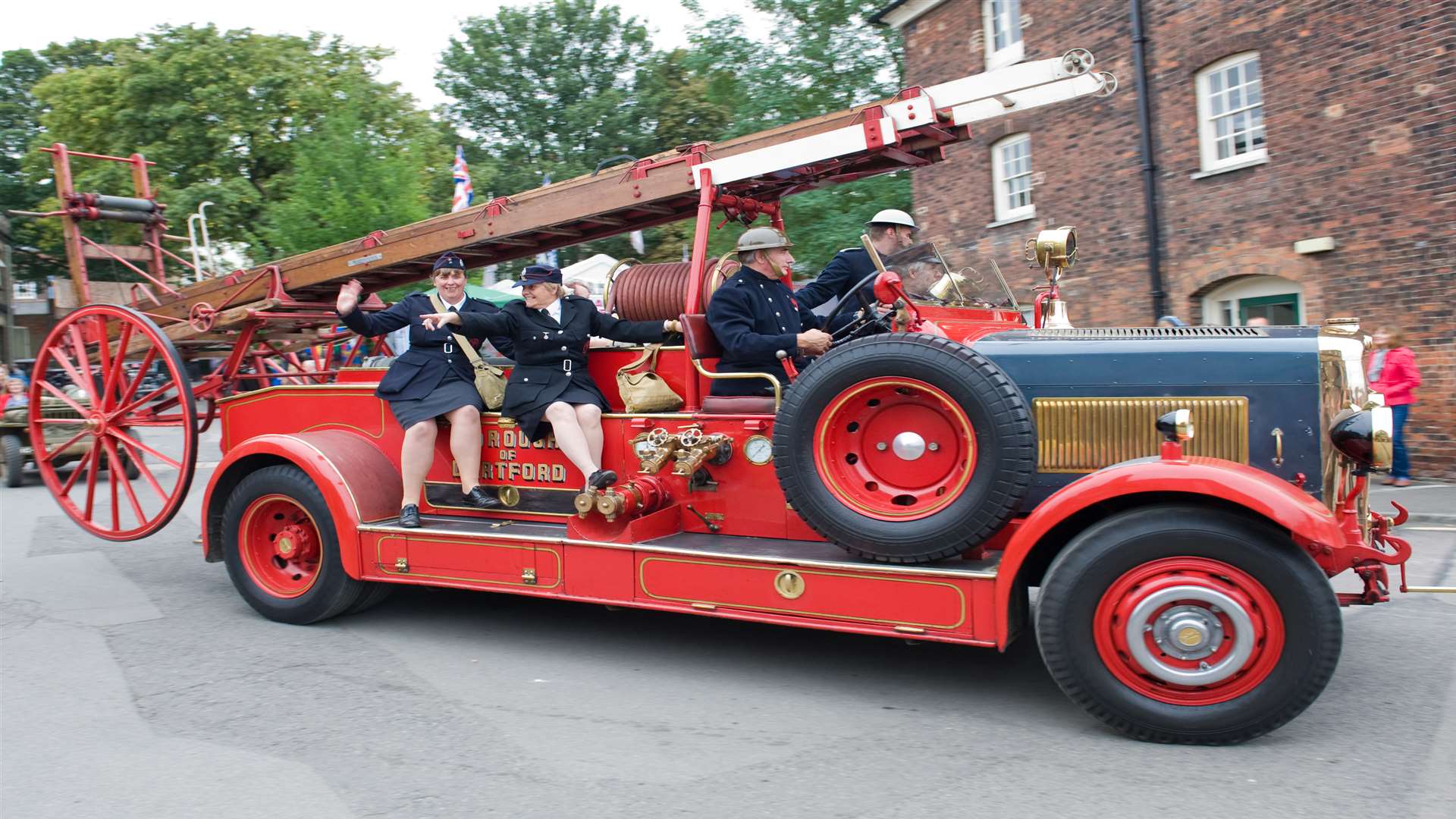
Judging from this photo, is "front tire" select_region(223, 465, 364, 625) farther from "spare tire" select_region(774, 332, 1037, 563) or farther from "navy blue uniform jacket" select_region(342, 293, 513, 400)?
"spare tire" select_region(774, 332, 1037, 563)

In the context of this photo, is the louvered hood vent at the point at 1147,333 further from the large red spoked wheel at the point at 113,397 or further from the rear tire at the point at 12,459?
the rear tire at the point at 12,459

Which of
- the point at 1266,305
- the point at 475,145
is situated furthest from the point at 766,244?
the point at 475,145

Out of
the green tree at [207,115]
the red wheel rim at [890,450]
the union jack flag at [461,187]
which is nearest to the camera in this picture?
the red wheel rim at [890,450]

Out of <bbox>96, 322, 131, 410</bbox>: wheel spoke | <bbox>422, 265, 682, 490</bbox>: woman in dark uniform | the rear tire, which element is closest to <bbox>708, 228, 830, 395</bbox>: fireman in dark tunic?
<bbox>422, 265, 682, 490</bbox>: woman in dark uniform

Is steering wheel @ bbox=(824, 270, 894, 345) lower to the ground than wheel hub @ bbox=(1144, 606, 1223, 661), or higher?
higher

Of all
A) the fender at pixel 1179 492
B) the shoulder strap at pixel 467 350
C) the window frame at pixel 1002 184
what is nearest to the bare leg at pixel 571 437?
the shoulder strap at pixel 467 350

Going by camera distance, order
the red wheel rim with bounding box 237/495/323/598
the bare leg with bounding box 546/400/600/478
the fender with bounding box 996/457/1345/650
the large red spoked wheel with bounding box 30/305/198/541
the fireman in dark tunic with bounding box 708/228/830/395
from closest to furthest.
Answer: the fender with bounding box 996/457/1345/650 → the fireman in dark tunic with bounding box 708/228/830/395 → the bare leg with bounding box 546/400/600/478 → the red wheel rim with bounding box 237/495/323/598 → the large red spoked wheel with bounding box 30/305/198/541

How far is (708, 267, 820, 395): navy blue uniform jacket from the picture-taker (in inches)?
186

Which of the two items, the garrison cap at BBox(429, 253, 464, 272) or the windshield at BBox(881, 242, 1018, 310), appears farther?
the garrison cap at BBox(429, 253, 464, 272)

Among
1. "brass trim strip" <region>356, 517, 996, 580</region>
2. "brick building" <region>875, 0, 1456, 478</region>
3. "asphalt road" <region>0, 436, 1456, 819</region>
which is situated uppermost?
"brick building" <region>875, 0, 1456, 478</region>

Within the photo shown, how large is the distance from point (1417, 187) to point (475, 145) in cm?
3213

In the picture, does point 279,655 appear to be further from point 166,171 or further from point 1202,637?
point 166,171

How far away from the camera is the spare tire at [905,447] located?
3.76m

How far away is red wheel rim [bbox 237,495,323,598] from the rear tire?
978 centimetres
